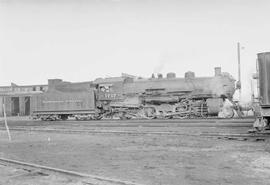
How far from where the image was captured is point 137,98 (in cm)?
2509

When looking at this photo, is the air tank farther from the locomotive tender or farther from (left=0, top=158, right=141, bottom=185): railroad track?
the locomotive tender

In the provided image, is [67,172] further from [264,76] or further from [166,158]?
[264,76]

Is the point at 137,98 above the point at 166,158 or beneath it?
above

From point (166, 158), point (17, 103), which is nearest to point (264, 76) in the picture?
point (166, 158)

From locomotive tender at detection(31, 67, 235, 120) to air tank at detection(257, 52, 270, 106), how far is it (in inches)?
418

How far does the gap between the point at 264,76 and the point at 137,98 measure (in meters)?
13.9

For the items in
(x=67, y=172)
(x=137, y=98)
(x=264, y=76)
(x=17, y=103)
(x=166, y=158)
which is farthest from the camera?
(x=17, y=103)

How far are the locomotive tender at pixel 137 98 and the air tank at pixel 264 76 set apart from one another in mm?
10613

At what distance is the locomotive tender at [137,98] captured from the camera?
23.5 meters

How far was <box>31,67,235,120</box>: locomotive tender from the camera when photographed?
23469mm

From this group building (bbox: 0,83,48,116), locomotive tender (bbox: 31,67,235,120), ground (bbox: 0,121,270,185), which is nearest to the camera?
ground (bbox: 0,121,270,185)

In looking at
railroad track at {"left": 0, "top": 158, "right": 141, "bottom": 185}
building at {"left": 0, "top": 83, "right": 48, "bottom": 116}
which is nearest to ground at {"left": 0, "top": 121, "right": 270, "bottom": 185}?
railroad track at {"left": 0, "top": 158, "right": 141, "bottom": 185}

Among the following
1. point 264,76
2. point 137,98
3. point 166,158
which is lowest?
point 166,158

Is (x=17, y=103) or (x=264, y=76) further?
(x=17, y=103)
